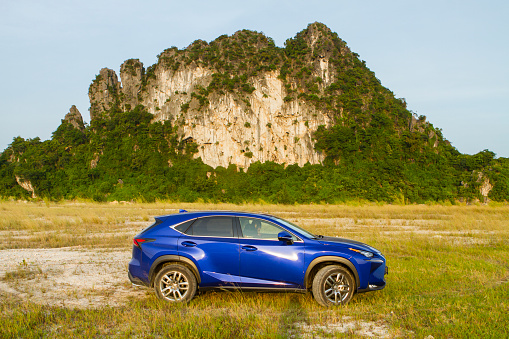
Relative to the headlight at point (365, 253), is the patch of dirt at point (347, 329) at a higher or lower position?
lower

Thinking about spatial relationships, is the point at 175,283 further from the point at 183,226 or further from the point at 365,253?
the point at 365,253

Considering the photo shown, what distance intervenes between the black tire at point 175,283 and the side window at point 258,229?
48.1 inches

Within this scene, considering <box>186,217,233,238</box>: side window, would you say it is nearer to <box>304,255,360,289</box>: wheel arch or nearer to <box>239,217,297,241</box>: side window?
<box>239,217,297,241</box>: side window

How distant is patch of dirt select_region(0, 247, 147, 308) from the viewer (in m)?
7.10

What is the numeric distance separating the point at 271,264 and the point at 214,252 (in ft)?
3.33

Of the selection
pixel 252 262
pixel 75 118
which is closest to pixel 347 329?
pixel 252 262

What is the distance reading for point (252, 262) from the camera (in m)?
6.28

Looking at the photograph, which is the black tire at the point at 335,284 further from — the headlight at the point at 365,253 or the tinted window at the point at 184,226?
the tinted window at the point at 184,226

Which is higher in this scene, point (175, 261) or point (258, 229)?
point (258, 229)

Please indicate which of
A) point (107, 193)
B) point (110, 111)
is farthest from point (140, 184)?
point (110, 111)

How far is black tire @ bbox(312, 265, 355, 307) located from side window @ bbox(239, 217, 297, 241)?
2.67 ft

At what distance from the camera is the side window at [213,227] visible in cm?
660

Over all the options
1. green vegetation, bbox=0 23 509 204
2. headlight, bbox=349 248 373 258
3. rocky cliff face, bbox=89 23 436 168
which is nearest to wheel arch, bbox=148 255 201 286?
headlight, bbox=349 248 373 258

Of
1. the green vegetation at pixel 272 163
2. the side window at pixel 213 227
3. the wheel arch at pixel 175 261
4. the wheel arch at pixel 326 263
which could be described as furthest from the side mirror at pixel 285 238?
the green vegetation at pixel 272 163
